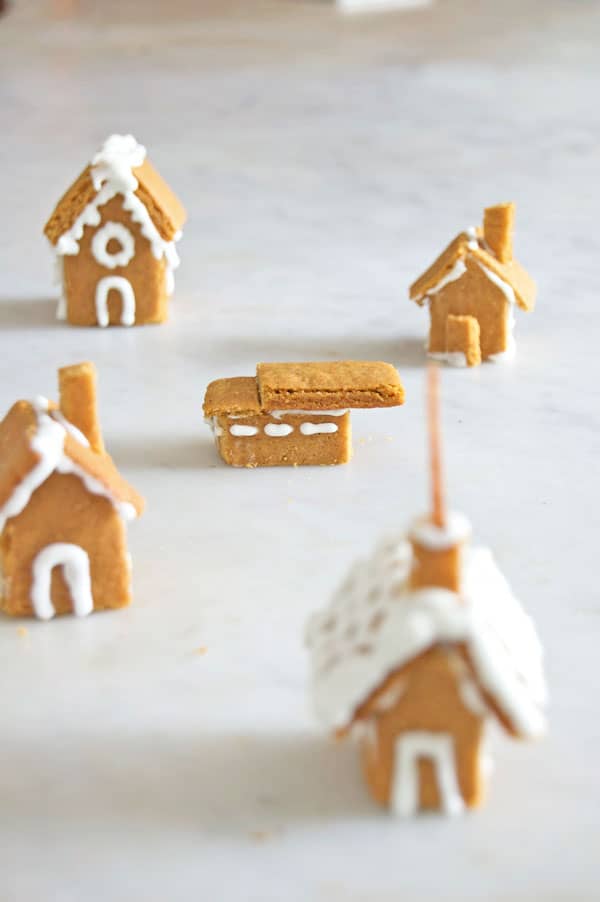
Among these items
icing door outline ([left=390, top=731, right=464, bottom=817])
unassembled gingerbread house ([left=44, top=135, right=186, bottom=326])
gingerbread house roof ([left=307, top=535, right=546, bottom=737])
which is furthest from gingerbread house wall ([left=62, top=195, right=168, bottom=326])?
icing door outline ([left=390, top=731, right=464, bottom=817])

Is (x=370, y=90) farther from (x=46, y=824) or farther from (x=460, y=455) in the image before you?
(x=46, y=824)

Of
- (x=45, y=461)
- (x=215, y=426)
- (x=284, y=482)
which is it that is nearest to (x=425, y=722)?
(x=45, y=461)

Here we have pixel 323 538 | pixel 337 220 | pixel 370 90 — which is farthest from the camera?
pixel 370 90

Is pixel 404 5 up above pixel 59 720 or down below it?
above

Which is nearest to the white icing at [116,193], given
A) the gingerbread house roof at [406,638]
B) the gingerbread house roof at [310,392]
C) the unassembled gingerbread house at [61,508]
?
the gingerbread house roof at [310,392]

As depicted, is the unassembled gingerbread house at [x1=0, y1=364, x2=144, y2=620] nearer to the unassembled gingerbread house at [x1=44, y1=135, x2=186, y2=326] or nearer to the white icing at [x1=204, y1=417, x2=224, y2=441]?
the white icing at [x1=204, y1=417, x2=224, y2=441]

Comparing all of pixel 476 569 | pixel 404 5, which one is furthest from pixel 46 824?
pixel 404 5

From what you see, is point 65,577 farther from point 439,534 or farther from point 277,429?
point 439,534
